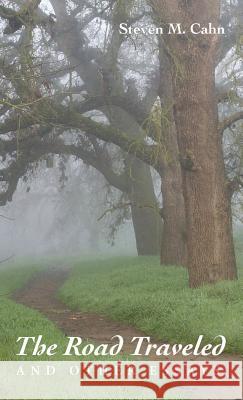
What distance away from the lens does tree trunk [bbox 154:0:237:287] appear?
11.6 meters

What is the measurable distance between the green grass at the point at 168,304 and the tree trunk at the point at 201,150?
73cm

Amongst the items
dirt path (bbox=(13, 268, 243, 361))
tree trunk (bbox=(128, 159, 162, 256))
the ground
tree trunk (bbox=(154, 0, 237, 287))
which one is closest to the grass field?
the ground

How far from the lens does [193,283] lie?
11.8 m

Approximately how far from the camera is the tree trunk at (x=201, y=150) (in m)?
11.6

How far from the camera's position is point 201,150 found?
11.6m

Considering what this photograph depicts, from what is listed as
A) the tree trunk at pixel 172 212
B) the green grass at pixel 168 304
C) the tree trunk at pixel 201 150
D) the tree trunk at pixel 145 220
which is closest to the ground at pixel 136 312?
the green grass at pixel 168 304

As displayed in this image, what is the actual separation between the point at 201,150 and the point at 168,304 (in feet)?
10.6

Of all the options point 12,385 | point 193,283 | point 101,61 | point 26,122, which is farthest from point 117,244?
point 12,385

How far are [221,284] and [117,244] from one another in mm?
39517

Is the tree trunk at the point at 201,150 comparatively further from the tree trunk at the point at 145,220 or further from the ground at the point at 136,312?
the tree trunk at the point at 145,220

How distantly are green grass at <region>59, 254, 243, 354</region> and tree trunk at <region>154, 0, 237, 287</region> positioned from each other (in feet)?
2.40

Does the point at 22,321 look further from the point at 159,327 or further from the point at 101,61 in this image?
the point at 101,61

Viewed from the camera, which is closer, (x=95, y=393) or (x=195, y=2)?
(x=95, y=393)

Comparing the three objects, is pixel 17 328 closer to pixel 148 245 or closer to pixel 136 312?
pixel 136 312
